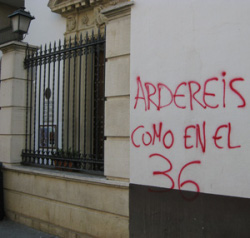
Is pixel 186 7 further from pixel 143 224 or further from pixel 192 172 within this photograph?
pixel 143 224

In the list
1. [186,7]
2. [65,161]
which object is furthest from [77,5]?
[186,7]

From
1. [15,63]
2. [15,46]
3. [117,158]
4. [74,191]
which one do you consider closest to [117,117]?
[117,158]

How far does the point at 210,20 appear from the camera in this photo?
11.5 ft

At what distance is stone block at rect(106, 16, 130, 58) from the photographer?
4301mm

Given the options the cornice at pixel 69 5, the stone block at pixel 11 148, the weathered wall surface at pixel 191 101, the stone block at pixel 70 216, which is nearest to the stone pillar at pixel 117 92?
the weathered wall surface at pixel 191 101

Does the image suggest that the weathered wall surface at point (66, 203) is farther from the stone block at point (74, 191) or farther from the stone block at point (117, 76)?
the stone block at point (117, 76)

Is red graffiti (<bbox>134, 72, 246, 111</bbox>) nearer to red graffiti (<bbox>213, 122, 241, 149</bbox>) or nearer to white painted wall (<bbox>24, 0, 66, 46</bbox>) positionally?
red graffiti (<bbox>213, 122, 241, 149</bbox>)

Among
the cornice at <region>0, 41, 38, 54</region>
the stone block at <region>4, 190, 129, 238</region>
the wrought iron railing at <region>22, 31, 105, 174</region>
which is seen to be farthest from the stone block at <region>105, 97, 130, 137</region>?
the cornice at <region>0, 41, 38, 54</region>

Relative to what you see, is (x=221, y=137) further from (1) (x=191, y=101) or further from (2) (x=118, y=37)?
(2) (x=118, y=37)

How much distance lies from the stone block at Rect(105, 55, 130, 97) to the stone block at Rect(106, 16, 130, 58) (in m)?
0.10

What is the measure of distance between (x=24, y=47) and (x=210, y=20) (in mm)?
4100

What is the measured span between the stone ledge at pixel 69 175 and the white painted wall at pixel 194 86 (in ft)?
1.07

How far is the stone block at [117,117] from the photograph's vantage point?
13.9ft

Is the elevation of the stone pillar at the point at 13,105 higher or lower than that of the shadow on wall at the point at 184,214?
higher
